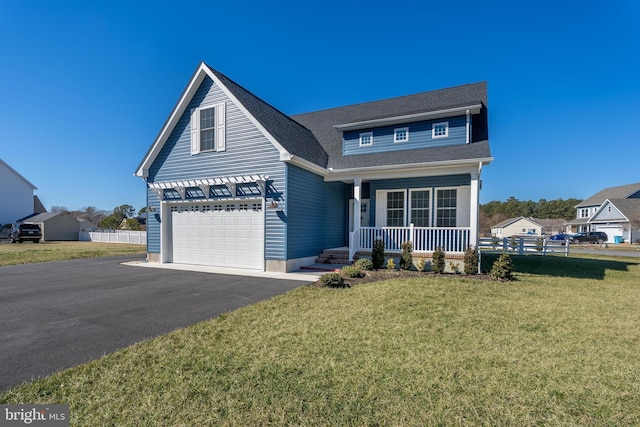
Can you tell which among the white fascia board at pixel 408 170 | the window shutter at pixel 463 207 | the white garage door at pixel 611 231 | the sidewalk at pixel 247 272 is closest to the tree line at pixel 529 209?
the white garage door at pixel 611 231

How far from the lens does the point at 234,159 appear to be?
1102 cm

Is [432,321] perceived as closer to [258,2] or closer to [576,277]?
[576,277]

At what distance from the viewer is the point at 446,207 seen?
37.6 ft

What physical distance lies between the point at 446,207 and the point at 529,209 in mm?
81831

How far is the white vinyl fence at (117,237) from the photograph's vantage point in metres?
27.8

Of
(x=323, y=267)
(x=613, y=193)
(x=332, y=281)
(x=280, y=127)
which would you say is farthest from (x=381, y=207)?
(x=613, y=193)

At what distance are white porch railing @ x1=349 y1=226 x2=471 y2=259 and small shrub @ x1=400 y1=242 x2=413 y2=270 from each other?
1.76 ft

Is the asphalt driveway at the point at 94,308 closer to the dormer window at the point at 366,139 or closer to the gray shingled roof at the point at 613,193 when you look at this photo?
the dormer window at the point at 366,139

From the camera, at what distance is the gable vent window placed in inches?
440

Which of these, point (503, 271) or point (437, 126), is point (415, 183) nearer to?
point (437, 126)

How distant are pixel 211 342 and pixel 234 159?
27.0 feet

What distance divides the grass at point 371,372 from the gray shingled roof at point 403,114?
6660 mm

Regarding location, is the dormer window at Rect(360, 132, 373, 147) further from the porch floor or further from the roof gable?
the roof gable

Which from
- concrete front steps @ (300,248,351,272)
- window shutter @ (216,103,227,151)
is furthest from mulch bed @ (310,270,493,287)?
window shutter @ (216,103,227,151)
